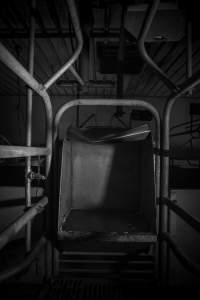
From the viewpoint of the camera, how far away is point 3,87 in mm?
6027

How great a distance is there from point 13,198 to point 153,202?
90 cm

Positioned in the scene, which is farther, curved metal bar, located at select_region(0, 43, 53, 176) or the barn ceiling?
the barn ceiling

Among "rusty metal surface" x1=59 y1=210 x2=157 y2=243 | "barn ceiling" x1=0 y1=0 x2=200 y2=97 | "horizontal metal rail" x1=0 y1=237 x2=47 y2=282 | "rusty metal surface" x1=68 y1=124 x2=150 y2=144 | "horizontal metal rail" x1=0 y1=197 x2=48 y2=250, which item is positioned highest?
"barn ceiling" x1=0 y1=0 x2=200 y2=97


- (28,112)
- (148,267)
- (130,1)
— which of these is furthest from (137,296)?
(130,1)

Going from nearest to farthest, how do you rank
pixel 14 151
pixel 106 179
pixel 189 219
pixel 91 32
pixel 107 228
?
pixel 14 151
pixel 189 219
pixel 107 228
pixel 106 179
pixel 91 32

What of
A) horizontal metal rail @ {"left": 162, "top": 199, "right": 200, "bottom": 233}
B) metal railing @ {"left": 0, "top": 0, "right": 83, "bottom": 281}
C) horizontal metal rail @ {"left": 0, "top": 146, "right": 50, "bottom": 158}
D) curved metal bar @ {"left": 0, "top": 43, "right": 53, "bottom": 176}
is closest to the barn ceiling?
metal railing @ {"left": 0, "top": 0, "right": 83, "bottom": 281}

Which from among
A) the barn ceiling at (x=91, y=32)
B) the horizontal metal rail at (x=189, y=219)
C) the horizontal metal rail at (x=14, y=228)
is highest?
the barn ceiling at (x=91, y=32)

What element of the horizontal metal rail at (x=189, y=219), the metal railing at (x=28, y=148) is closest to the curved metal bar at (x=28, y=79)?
the metal railing at (x=28, y=148)

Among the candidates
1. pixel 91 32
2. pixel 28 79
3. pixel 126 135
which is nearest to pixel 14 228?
pixel 28 79

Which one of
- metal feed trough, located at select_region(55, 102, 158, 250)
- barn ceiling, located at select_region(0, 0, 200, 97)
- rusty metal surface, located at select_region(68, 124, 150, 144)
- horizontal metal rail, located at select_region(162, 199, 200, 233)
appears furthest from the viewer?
barn ceiling, located at select_region(0, 0, 200, 97)

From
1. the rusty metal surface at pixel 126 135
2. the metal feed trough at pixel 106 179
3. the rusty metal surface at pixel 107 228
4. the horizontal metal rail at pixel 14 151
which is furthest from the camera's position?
the metal feed trough at pixel 106 179

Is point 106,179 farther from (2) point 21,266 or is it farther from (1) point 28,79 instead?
(1) point 28,79

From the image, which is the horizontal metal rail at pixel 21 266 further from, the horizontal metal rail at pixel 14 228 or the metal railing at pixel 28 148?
the horizontal metal rail at pixel 14 228

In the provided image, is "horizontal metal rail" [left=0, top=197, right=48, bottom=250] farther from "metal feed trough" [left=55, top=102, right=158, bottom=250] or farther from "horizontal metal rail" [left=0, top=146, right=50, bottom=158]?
"metal feed trough" [left=55, top=102, right=158, bottom=250]
